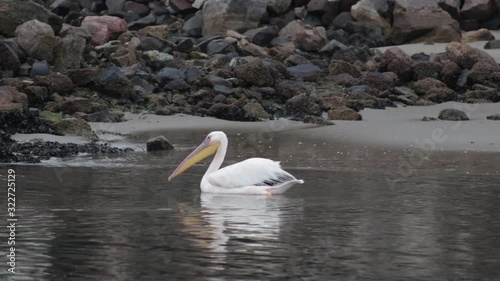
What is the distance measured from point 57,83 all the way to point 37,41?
2805 mm

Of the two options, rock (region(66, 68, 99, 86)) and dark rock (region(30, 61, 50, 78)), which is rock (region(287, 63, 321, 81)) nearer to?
rock (region(66, 68, 99, 86))

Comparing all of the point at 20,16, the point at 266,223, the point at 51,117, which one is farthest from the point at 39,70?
the point at 266,223

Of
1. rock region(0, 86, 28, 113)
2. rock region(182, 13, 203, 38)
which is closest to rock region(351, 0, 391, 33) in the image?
rock region(182, 13, 203, 38)

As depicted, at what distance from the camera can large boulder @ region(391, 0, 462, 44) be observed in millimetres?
31203

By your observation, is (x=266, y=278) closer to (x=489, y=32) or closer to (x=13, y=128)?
(x=13, y=128)

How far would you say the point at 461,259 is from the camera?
9.32 meters

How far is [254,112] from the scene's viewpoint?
71.7 ft

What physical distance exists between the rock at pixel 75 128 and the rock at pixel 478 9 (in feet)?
55.1

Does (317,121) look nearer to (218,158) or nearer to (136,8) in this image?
(218,158)

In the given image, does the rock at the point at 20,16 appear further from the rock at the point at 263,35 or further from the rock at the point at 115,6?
the rock at the point at 115,6

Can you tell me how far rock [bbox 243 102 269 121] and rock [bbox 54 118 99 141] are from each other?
3.70 metres

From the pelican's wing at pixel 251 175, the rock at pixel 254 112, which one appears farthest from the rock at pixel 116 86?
the pelican's wing at pixel 251 175

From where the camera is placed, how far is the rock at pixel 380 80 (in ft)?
80.4

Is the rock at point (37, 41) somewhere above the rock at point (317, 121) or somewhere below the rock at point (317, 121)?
above
